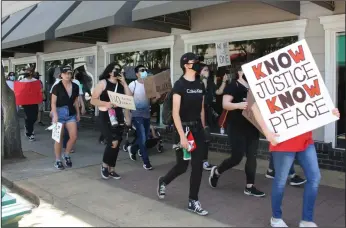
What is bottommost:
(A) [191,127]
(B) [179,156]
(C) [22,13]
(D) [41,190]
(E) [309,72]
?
(D) [41,190]

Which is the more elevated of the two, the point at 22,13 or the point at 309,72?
the point at 22,13

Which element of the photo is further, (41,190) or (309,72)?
(41,190)

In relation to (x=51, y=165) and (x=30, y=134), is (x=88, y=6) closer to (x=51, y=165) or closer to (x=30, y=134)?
(x=30, y=134)

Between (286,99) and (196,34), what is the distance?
4915 millimetres

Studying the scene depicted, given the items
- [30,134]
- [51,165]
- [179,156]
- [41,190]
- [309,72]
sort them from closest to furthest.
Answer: [309,72] < [179,156] < [41,190] < [51,165] < [30,134]

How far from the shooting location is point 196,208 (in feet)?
13.7

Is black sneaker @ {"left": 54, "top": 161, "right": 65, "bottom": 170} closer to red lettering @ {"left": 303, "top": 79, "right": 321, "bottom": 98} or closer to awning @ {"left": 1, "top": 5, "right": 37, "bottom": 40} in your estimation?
red lettering @ {"left": 303, "top": 79, "right": 321, "bottom": 98}

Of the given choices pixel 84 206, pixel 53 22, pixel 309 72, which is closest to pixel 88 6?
pixel 53 22

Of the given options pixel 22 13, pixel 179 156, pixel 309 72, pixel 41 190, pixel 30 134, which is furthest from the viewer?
pixel 22 13

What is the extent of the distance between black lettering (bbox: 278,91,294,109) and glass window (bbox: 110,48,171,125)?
17.1 ft

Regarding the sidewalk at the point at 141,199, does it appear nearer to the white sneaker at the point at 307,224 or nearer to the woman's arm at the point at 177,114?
the white sneaker at the point at 307,224

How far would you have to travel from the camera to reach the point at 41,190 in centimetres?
526

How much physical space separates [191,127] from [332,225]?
1802 millimetres

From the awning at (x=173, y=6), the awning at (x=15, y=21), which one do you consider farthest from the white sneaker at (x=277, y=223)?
the awning at (x=15, y=21)
